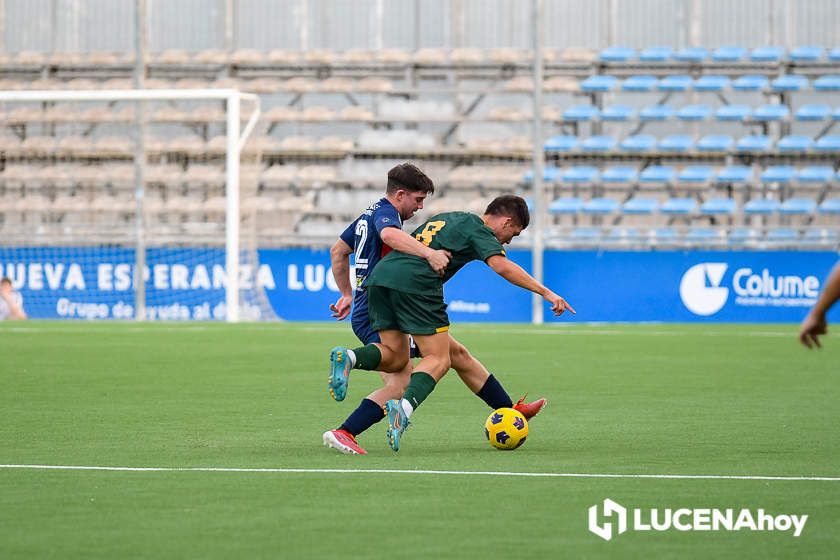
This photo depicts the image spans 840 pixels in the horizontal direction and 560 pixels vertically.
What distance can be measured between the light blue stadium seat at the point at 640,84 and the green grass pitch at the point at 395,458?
15.0 meters

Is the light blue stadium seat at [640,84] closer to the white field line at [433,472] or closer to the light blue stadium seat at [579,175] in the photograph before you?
the light blue stadium seat at [579,175]

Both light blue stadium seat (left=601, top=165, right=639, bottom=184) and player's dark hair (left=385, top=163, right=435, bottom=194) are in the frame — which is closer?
player's dark hair (left=385, top=163, right=435, bottom=194)

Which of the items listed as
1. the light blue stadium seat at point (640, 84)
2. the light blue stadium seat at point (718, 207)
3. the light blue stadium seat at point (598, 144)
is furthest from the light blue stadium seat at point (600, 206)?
the light blue stadium seat at point (640, 84)

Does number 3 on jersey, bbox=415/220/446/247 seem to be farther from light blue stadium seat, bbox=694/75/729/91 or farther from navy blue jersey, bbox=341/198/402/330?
light blue stadium seat, bbox=694/75/729/91

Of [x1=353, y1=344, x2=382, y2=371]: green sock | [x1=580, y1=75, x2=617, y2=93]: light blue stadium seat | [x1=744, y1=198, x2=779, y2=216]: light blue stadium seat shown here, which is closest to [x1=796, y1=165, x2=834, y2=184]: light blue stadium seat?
[x1=744, y1=198, x2=779, y2=216]: light blue stadium seat

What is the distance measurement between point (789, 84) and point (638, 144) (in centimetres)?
345

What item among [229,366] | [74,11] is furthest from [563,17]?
[229,366]

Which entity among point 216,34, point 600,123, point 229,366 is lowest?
point 229,366

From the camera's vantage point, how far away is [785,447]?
28.6 ft

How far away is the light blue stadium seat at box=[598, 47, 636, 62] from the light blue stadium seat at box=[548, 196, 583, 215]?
3.25m

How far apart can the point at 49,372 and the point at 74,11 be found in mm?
21097

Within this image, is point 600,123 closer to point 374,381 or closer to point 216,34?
point 216,34

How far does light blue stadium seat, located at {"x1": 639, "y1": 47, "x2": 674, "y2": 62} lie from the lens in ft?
103

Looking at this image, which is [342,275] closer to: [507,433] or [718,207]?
[507,433]
